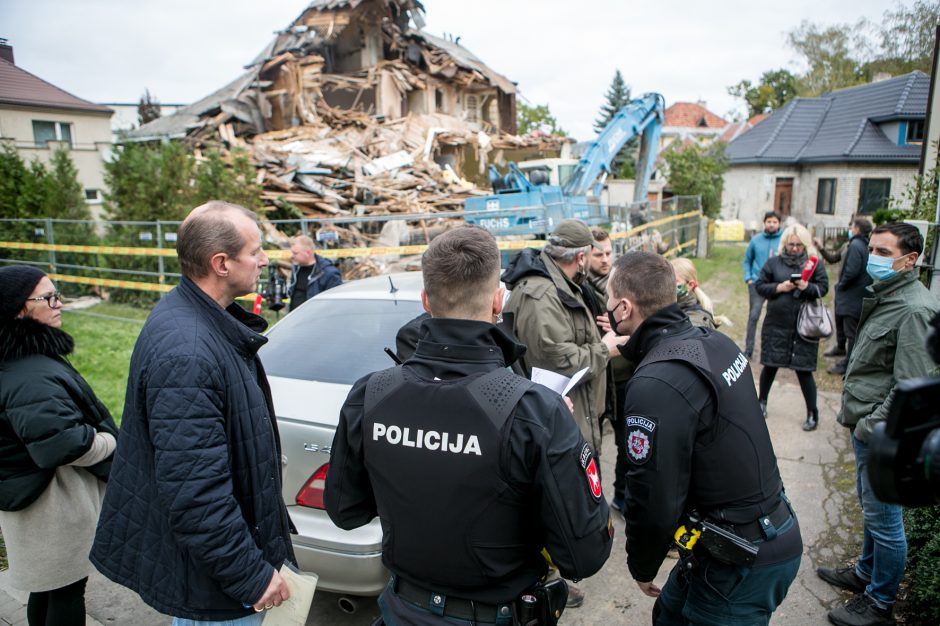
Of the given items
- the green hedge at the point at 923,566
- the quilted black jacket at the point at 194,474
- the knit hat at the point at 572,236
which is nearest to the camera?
the quilted black jacket at the point at 194,474

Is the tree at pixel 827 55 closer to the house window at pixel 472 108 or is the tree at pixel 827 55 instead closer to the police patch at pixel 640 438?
the house window at pixel 472 108

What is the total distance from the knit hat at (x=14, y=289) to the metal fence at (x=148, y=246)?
23.1ft

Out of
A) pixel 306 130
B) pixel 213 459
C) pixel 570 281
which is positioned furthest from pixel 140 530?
pixel 306 130

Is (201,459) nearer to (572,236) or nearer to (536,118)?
(572,236)

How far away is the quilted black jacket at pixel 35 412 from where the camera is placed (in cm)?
228

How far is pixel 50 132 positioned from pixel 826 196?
1162 inches

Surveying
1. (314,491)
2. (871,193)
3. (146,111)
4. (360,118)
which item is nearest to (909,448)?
(314,491)

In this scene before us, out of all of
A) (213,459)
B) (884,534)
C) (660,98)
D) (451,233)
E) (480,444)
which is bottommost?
(884,534)

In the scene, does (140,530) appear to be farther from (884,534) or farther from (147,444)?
(884,534)

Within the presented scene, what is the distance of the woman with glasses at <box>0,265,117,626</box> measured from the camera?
2.30 metres

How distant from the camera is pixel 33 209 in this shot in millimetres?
12547

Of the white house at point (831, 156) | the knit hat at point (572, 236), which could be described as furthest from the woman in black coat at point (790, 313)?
the white house at point (831, 156)

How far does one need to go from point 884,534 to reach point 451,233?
2790 millimetres

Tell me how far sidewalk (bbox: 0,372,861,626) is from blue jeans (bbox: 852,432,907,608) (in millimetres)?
325
